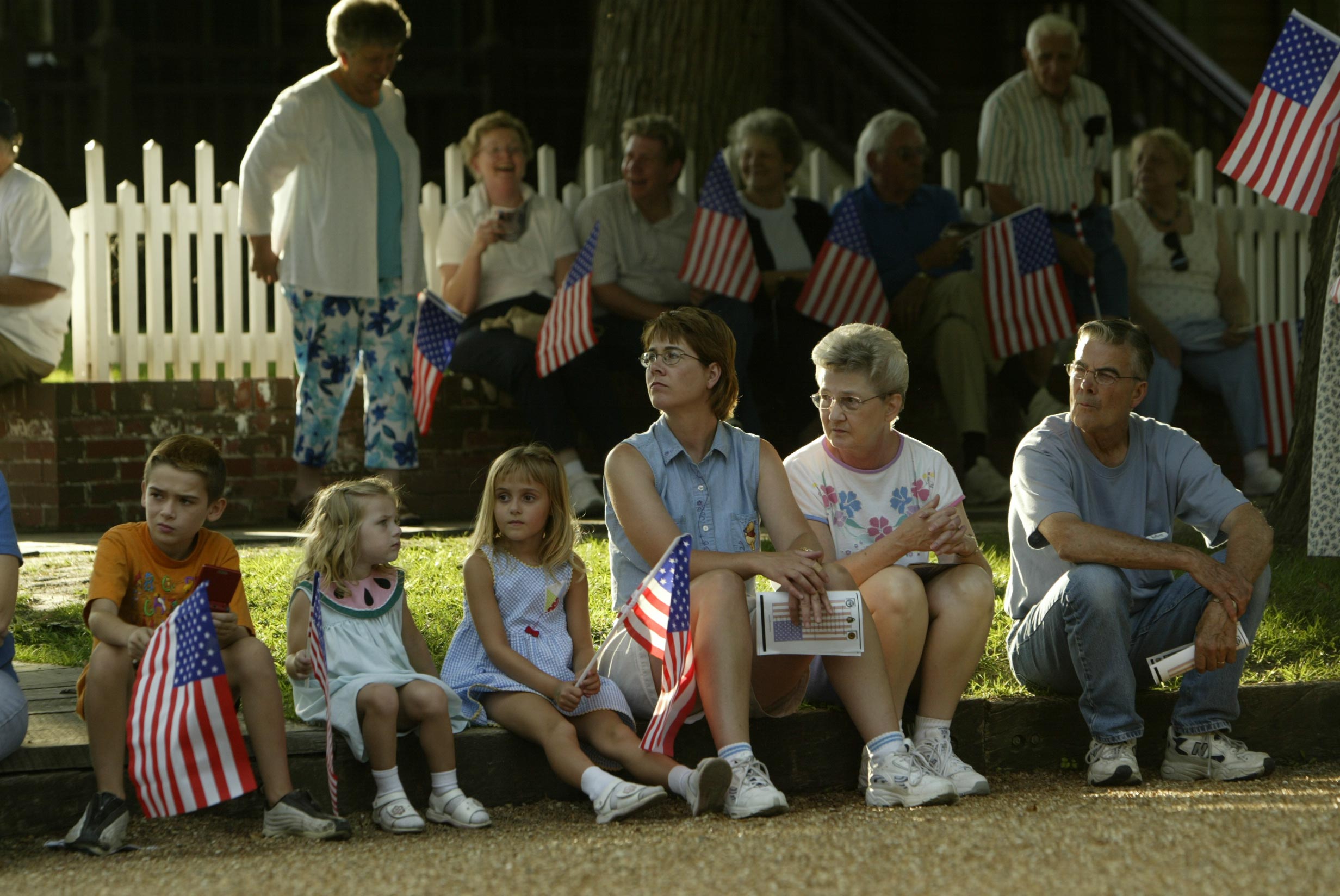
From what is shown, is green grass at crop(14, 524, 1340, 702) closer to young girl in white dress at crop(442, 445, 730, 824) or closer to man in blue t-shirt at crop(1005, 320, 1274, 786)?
man in blue t-shirt at crop(1005, 320, 1274, 786)

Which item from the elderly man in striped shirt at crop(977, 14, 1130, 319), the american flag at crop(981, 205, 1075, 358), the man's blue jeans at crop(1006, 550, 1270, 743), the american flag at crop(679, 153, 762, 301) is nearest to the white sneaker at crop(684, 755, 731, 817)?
the man's blue jeans at crop(1006, 550, 1270, 743)

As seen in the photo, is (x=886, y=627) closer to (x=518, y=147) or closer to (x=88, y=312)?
(x=518, y=147)

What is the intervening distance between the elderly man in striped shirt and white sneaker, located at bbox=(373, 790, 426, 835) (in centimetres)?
574

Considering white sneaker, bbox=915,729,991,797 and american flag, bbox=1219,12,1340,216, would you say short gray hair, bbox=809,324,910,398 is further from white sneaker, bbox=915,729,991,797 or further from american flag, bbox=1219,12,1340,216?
american flag, bbox=1219,12,1340,216

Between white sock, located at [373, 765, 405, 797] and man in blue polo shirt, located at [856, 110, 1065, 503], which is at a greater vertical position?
man in blue polo shirt, located at [856, 110, 1065, 503]

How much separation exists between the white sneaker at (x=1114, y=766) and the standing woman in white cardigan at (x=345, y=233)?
382 cm

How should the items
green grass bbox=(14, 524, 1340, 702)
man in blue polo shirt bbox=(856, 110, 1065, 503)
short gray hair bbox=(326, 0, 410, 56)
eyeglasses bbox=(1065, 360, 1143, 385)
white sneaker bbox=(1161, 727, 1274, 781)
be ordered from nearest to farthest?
1. white sneaker bbox=(1161, 727, 1274, 781)
2. eyeglasses bbox=(1065, 360, 1143, 385)
3. green grass bbox=(14, 524, 1340, 702)
4. short gray hair bbox=(326, 0, 410, 56)
5. man in blue polo shirt bbox=(856, 110, 1065, 503)

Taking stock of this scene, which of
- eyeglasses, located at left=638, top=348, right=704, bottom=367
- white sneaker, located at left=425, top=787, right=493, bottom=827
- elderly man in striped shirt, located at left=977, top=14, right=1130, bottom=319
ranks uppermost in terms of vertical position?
elderly man in striped shirt, located at left=977, top=14, right=1130, bottom=319

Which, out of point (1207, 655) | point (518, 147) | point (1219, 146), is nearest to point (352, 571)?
point (1207, 655)

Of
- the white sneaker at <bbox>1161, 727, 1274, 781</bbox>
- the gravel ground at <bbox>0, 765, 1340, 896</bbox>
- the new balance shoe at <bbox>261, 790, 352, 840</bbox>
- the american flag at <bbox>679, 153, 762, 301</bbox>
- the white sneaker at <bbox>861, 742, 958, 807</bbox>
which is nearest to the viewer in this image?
the gravel ground at <bbox>0, 765, 1340, 896</bbox>

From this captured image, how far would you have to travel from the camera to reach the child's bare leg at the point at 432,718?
12.5 feet

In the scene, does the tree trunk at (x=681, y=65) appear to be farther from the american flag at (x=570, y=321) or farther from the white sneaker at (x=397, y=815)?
the white sneaker at (x=397, y=815)

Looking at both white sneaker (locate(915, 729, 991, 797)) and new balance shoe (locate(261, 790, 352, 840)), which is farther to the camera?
white sneaker (locate(915, 729, 991, 797))

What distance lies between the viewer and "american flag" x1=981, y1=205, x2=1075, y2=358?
329 inches
